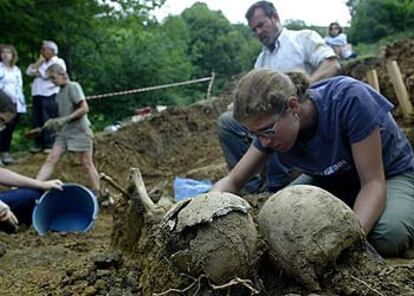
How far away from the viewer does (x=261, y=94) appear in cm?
270

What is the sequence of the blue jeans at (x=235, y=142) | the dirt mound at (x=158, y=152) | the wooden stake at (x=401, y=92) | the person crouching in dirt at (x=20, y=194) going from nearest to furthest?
1. the person crouching in dirt at (x=20, y=194)
2. the blue jeans at (x=235, y=142)
3. the wooden stake at (x=401, y=92)
4. the dirt mound at (x=158, y=152)

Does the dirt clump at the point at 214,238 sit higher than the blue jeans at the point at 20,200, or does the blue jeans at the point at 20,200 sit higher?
the dirt clump at the point at 214,238

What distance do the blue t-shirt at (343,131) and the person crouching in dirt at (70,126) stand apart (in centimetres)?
351

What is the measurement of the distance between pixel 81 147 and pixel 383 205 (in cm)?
409

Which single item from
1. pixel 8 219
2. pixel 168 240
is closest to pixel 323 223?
pixel 168 240

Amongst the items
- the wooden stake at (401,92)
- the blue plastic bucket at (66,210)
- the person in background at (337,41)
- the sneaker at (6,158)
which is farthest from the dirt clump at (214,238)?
the person in background at (337,41)

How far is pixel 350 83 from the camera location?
10.1ft

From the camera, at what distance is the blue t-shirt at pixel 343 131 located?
296cm

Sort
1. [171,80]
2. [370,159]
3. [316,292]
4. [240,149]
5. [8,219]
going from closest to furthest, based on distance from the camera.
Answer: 1. [316,292]
2. [370,159]
3. [8,219]
4. [240,149]
5. [171,80]

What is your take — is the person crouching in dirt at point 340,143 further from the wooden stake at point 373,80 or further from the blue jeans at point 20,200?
the wooden stake at point 373,80

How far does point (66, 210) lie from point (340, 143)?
8.66ft

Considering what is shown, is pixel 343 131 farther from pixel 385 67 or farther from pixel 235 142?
pixel 385 67

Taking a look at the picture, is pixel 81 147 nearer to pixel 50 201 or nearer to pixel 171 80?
pixel 50 201

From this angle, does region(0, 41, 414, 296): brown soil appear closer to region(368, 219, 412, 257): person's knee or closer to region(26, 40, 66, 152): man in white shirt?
region(368, 219, 412, 257): person's knee
